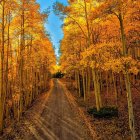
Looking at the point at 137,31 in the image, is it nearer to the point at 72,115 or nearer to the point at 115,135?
the point at 115,135

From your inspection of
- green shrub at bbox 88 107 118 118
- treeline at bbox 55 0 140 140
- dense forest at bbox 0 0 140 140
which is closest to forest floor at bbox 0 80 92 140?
dense forest at bbox 0 0 140 140

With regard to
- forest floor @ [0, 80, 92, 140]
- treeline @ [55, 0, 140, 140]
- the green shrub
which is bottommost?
forest floor @ [0, 80, 92, 140]

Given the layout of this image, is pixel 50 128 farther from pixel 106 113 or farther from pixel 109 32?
pixel 109 32

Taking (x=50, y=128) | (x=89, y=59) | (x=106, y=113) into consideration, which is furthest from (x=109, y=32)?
(x=50, y=128)

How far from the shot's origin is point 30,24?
18422 millimetres

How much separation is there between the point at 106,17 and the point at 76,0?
6.38 meters

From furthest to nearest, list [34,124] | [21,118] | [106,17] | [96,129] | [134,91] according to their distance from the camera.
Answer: [134,91], [21,118], [34,124], [96,129], [106,17]

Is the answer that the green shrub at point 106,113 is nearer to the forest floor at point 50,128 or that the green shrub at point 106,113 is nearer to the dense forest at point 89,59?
the dense forest at point 89,59

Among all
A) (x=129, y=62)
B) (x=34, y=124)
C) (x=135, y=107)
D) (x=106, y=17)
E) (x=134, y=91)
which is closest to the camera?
(x=129, y=62)

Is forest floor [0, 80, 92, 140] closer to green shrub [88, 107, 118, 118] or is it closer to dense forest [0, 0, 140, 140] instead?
dense forest [0, 0, 140, 140]

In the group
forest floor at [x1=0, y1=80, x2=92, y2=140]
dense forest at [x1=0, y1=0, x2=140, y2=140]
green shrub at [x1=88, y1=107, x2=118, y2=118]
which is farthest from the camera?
green shrub at [x1=88, y1=107, x2=118, y2=118]

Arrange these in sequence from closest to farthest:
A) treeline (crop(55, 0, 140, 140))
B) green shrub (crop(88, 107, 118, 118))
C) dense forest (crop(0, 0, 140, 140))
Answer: treeline (crop(55, 0, 140, 140)) < dense forest (crop(0, 0, 140, 140)) < green shrub (crop(88, 107, 118, 118))

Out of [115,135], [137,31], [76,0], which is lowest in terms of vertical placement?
[115,135]

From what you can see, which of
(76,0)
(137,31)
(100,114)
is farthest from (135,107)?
(76,0)
